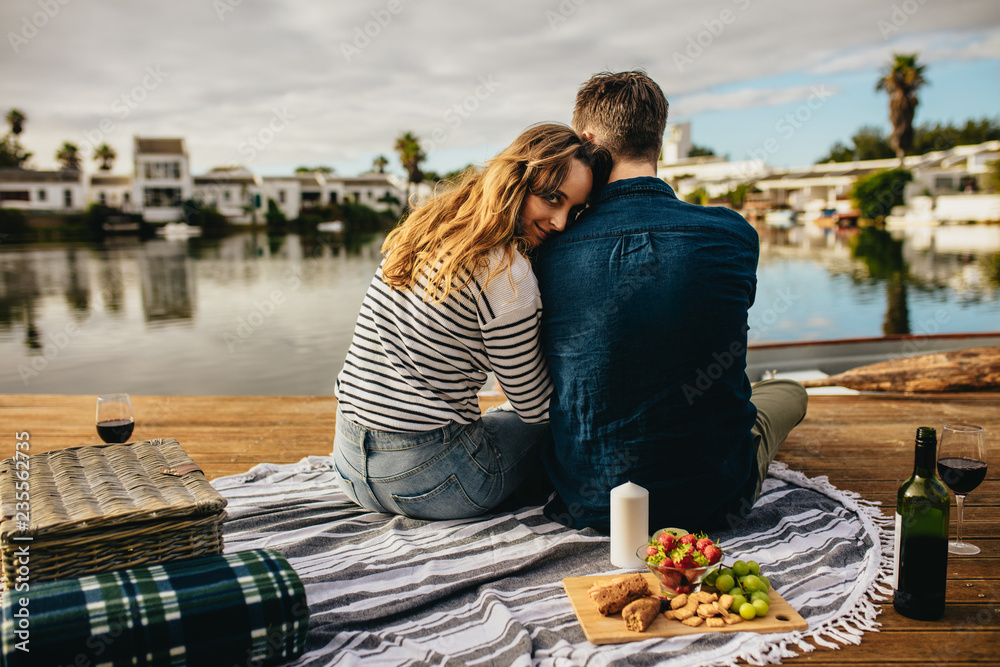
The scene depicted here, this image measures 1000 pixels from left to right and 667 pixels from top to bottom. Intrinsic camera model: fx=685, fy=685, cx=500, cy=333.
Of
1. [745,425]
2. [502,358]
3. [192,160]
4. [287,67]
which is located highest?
[287,67]

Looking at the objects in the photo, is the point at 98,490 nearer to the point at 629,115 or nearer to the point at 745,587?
the point at 745,587

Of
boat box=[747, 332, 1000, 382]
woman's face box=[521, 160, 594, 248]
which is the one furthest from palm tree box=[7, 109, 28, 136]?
woman's face box=[521, 160, 594, 248]

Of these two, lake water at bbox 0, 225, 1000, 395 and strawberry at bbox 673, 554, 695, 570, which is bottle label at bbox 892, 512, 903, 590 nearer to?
strawberry at bbox 673, 554, 695, 570

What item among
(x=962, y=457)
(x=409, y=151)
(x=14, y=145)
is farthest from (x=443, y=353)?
(x=14, y=145)

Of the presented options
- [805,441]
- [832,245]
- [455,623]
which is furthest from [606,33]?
[455,623]

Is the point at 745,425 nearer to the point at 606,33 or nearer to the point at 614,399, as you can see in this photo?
the point at 614,399

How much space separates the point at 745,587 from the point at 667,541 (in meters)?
0.18

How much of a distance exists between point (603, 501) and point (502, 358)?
46 cm

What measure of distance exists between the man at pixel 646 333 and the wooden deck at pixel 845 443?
501 mm

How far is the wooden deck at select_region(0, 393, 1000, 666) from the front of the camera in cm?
139

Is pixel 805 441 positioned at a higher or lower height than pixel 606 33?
lower

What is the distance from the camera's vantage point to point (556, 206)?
1.71 meters

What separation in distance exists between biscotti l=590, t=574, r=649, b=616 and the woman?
50cm

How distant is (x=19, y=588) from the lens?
126 centimetres
